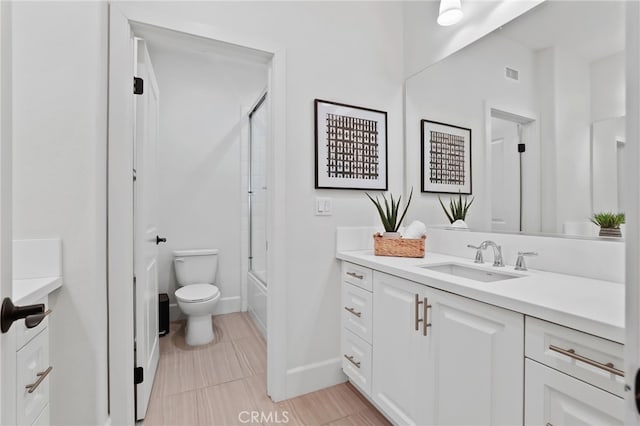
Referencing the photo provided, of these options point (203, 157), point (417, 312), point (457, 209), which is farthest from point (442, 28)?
point (203, 157)

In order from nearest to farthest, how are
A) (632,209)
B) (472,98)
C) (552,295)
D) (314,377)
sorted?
(632,209)
(552,295)
(472,98)
(314,377)

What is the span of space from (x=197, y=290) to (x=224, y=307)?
2.08 feet

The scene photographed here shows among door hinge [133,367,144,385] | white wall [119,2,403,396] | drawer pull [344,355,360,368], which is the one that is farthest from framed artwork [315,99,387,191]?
door hinge [133,367,144,385]

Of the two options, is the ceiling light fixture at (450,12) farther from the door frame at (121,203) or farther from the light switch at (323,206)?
the door frame at (121,203)

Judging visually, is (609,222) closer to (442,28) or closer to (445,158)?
(445,158)

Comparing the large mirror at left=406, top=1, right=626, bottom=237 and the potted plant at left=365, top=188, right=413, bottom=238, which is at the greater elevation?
the large mirror at left=406, top=1, right=626, bottom=237

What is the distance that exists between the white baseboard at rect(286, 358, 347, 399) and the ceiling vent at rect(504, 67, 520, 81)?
186 cm

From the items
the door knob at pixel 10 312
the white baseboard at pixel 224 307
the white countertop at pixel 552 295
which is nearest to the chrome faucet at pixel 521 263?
the white countertop at pixel 552 295

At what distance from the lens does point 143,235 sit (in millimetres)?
1586

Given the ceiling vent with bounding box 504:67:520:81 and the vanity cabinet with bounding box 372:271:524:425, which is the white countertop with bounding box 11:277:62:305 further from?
the ceiling vent with bounding box 504:67:520:81

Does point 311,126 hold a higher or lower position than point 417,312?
higher

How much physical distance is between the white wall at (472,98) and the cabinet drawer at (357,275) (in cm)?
61

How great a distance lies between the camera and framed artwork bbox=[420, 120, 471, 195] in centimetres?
182

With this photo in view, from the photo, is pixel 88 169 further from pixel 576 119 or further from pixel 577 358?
pixel 576 119
